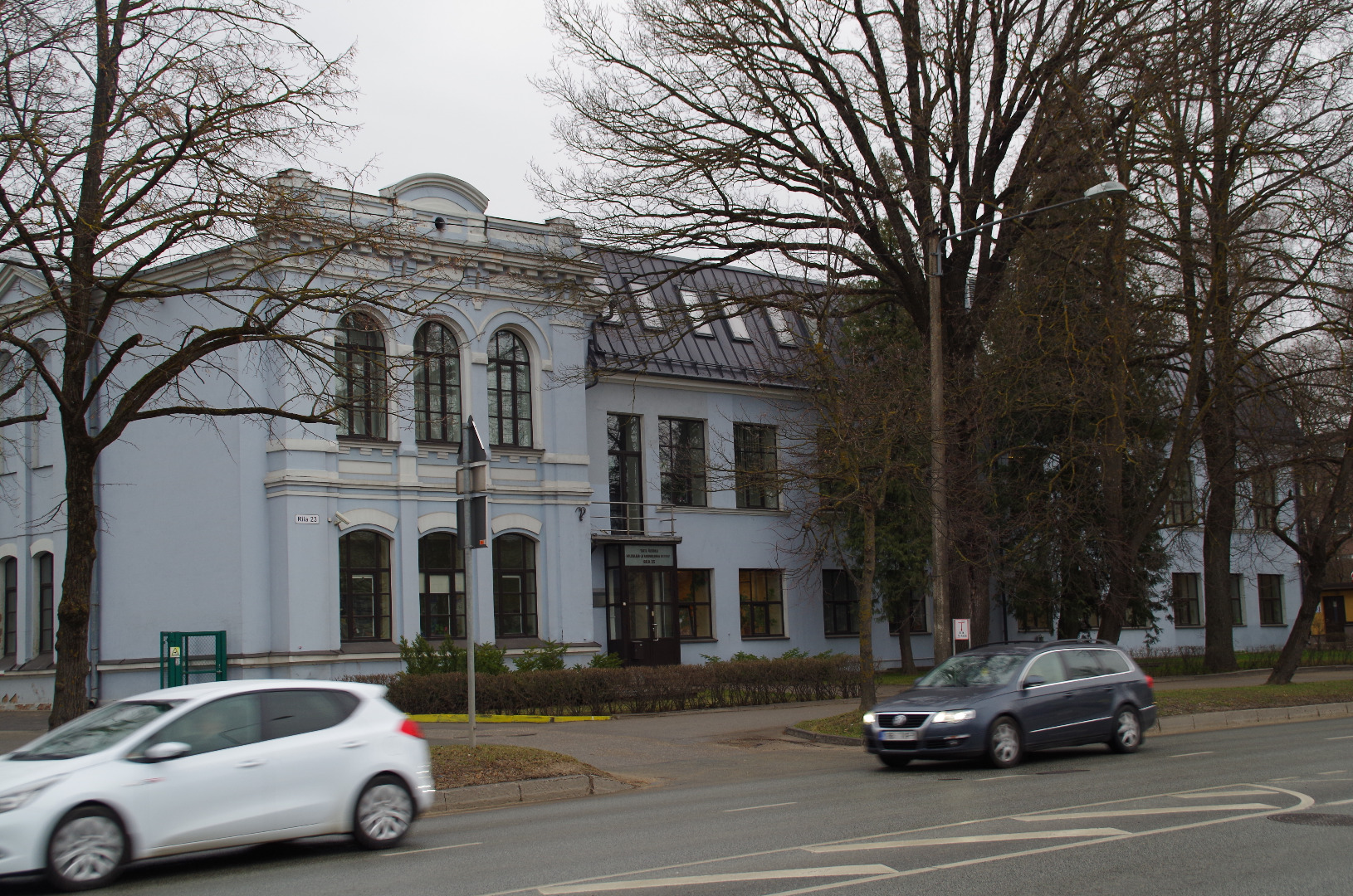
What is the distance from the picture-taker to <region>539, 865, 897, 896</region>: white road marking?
7.91 m

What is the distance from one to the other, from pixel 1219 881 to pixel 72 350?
42.6ft

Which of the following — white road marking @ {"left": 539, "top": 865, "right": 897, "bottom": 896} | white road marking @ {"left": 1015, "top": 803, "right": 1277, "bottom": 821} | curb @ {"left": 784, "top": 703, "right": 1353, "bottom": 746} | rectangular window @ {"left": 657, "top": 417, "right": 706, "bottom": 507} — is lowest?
curb @ {"left": 784, "top": 703, "right": 1353, "bottom": 746}

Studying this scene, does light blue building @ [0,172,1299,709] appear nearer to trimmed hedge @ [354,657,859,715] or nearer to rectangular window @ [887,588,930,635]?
rectangular window @ [887,588,930,635]

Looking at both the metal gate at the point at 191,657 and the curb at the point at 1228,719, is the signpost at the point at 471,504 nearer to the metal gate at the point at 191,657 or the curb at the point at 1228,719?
the curb at the point at 1228,719

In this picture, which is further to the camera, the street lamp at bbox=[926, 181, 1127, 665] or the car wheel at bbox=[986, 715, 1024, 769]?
the street lamp at bbox=[926, 181, 1127, 665]

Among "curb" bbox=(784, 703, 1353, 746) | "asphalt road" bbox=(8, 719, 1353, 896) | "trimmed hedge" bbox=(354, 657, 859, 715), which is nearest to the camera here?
"asphalt road" bbox=(8, 719, 1353, 896)

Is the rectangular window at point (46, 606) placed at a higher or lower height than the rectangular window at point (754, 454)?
lower

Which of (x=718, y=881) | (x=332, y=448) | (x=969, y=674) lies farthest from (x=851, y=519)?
(x=718, y=881)

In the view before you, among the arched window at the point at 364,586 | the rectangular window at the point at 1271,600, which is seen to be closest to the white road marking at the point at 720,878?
the arched window at the point at 364,586

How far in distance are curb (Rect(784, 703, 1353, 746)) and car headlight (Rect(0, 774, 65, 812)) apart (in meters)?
12.3

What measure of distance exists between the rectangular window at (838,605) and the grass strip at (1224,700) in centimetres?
1315

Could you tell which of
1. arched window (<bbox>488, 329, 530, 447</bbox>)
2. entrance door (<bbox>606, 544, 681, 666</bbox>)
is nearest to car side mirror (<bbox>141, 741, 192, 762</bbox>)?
arched window (<bbox>488, 329, 530, 447</bbox>)

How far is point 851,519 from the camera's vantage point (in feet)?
107

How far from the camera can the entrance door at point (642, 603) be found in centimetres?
3100
